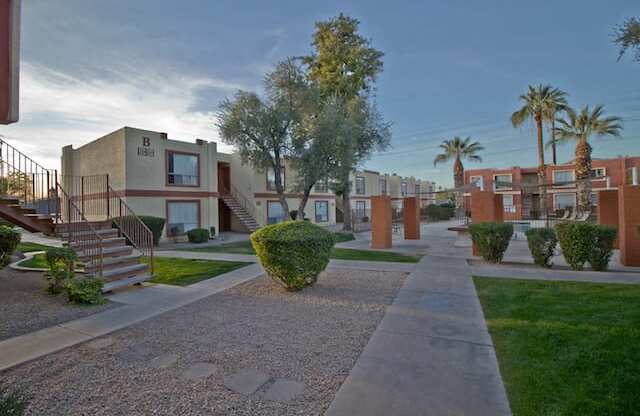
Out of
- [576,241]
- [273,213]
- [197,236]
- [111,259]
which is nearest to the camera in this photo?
[111,259]

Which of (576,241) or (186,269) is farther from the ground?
(576,241)

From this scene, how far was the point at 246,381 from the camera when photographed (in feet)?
10.3

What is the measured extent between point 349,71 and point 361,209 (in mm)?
16386

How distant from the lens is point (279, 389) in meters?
2.97

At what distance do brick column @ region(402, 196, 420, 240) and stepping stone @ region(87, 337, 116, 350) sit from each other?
1483cm

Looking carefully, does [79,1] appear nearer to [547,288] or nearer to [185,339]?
[185,339]

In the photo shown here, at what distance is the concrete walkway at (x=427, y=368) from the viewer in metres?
2.65

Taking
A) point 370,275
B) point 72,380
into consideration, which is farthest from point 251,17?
point 72,380

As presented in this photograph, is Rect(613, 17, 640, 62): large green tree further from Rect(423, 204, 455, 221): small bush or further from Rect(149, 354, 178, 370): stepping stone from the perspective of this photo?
Rect(423, 204, 455, 221): small bush

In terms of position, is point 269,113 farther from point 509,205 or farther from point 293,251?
point 509,205

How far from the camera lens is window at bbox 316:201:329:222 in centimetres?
2812

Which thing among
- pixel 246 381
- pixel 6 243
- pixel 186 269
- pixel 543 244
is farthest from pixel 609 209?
pixel 6 243

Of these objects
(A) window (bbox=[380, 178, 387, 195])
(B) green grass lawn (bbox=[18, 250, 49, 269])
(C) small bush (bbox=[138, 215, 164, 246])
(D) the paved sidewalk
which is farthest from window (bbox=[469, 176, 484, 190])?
(B) green grass lawn (bbox=[18, 250, 49, 269])

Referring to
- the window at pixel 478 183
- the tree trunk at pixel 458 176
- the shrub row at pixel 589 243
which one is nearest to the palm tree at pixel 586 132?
the window at pixel 478 183
